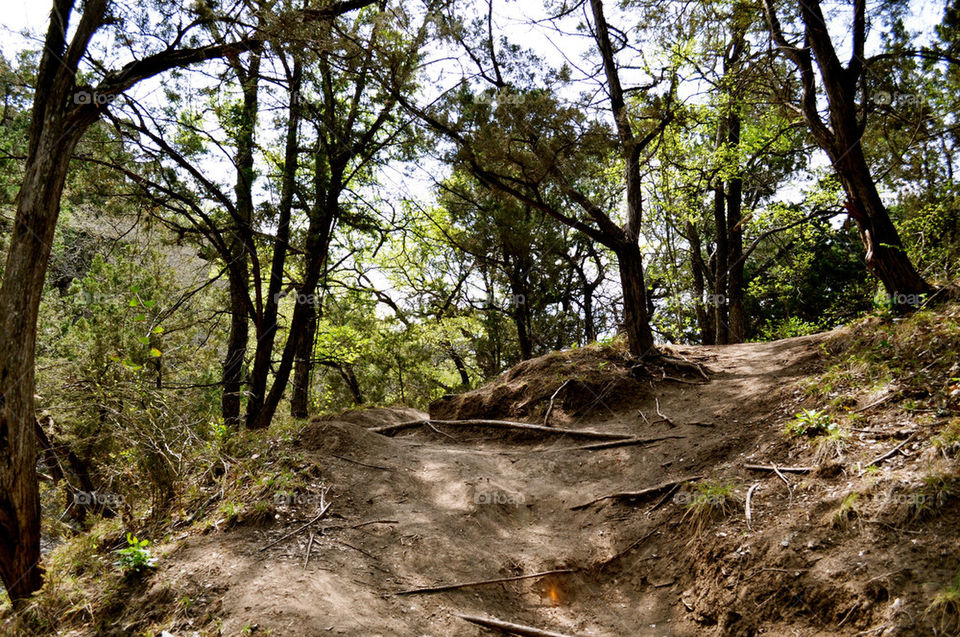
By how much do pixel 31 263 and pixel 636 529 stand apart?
553 centimetres

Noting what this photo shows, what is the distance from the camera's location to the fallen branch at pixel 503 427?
676 cm

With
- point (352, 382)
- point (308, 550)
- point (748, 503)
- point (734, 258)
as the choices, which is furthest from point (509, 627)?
point (352, 382)

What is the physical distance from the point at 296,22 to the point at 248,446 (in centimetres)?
481

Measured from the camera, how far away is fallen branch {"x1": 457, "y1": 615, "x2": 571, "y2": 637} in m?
3.47

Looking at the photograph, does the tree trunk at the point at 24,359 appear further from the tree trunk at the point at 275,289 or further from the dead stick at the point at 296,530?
the tree trunk at the point at 275,289

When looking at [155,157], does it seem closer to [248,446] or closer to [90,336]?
[90,336]

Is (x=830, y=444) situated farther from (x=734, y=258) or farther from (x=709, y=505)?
(x=734, y=258)

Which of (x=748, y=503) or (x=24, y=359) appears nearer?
(x=748, y=503)

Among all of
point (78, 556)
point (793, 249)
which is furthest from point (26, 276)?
point (793, 249)

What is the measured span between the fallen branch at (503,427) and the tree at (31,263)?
369cm

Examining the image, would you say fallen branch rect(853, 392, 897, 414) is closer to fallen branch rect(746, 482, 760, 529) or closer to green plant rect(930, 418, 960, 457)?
green plant rect(930, 418, 960, 457)

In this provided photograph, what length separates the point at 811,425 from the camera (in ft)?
14.8

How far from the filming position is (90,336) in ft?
27.8

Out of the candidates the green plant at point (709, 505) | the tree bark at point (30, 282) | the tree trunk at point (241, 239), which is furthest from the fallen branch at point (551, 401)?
the tree bark at point (30, 282)
